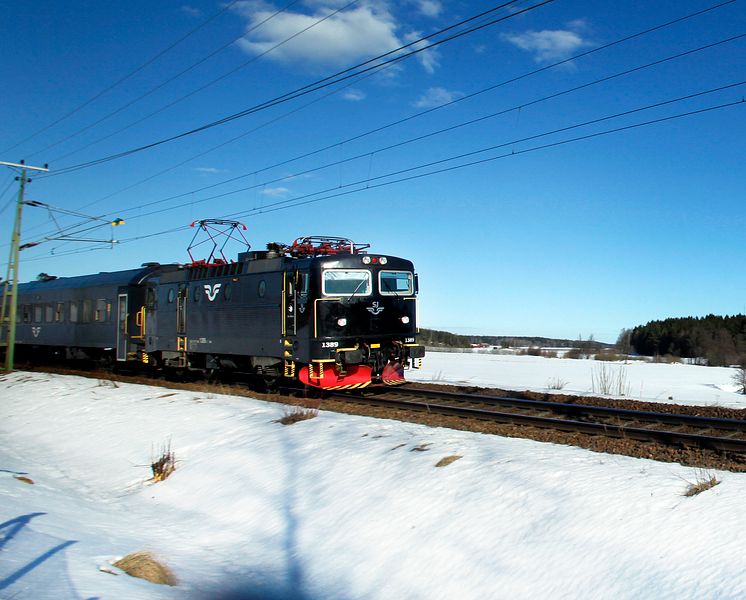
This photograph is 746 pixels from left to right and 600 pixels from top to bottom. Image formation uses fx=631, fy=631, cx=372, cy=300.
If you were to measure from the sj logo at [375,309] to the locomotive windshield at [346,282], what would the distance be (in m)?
0.33

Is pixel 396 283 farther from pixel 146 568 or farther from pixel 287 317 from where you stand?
pixel 146 568

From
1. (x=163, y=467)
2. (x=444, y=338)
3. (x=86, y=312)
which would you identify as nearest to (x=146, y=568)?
(x=163, y=467)

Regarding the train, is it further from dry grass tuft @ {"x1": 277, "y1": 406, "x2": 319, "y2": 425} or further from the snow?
the snow

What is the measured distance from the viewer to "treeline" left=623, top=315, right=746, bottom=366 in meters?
61.7

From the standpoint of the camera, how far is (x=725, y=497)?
597 centimetres

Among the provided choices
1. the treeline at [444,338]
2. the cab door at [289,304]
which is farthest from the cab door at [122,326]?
the treeline at [444,338]

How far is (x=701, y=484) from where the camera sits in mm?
6246

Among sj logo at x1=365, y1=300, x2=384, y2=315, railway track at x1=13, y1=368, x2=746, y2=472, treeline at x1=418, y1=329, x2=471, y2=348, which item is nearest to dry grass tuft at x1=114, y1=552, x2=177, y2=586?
railway track at x1=13, y1=368, x2=746, y2=472

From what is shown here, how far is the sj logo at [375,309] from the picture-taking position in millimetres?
15023

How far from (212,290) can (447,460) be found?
11.2 meters

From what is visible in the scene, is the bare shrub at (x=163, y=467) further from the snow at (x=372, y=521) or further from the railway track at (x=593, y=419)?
the railway track at (x=593, y=419)

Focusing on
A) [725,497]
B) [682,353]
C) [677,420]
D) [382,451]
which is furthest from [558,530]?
[682,353]

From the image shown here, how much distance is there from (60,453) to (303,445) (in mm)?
6228

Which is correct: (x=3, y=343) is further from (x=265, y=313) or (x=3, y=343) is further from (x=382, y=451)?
(x=382, y=451)
